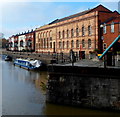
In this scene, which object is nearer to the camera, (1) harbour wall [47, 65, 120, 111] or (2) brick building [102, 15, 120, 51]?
(1) harbour wall [47, 65, 120, 111]

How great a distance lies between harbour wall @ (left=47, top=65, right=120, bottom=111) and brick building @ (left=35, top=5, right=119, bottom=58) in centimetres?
1650

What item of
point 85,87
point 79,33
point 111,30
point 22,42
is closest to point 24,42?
point 22,42

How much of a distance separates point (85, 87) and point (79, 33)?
2835 cm

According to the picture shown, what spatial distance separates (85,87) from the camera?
10.1 metres

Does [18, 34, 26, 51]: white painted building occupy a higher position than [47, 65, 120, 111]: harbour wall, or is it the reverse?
[18, 34, 26, 51]: white painted building

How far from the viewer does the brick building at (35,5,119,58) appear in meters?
32.7

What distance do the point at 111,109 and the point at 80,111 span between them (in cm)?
156

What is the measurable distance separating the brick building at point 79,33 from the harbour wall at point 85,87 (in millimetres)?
16502

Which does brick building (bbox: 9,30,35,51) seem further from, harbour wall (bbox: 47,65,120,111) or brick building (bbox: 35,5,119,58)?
harbour wall (bbox: 47,65,120,111)

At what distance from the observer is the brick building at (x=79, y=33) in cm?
3271

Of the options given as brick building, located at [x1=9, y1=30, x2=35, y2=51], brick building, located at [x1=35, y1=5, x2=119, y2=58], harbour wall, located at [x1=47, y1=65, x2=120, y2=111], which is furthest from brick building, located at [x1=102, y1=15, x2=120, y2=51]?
brick building, located at [x1=9, y1=30, x2=35, y2=51]

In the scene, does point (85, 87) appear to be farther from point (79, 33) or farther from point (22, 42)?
point (22, 42)

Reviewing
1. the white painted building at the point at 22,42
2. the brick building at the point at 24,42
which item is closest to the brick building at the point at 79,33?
the brick building at the point at 24,42

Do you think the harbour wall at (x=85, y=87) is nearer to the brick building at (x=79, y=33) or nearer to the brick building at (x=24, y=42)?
the brick building at (x=79, y=33)
